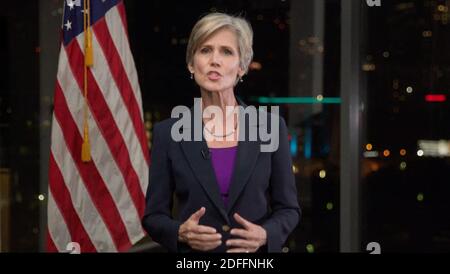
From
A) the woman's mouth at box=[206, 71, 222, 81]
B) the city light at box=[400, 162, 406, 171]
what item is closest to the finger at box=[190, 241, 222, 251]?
the woman's mouth at box=[206, 71, 222, 81]

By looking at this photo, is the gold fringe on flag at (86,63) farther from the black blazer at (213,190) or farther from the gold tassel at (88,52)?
the black blazer at (213,190)

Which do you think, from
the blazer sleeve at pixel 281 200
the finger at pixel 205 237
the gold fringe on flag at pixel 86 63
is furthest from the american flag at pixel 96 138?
the blazer sleeve at pixel 281 200

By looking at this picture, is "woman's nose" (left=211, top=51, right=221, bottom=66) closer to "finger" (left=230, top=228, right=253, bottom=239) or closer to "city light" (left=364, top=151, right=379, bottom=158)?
"finger" (left=230, top=228, right=253, bottom=239)

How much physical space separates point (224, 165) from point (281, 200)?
25cm

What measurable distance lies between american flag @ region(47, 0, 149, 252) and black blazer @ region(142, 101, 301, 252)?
0.48 metres

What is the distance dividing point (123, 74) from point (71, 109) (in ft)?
0.93

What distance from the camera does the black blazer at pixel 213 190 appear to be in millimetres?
1768

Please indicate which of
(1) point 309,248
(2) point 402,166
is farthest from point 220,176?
(2) point 402,166

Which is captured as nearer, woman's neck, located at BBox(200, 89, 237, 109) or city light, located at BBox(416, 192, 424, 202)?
woman's neck, located at BBox(200, 89, 237, 109)

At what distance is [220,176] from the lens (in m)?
1.78

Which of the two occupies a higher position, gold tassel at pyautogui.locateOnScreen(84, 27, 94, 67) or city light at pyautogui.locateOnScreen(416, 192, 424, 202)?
gold tassel at pyautogui.locateOnScreen(84, 27, 94, 67)

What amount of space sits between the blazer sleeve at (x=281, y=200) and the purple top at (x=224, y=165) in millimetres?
158

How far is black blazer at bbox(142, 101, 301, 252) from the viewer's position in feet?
5.80
